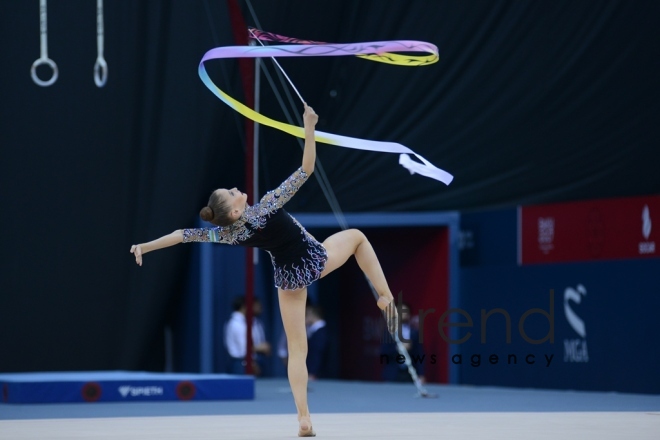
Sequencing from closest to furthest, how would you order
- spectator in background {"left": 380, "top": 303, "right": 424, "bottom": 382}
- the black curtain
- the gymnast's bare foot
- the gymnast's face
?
the gymnast's face → the gymnast's bare foot → the black curtain → spectator in background {"left": 380, "top": 303, "right": 424, "bottom": 382}

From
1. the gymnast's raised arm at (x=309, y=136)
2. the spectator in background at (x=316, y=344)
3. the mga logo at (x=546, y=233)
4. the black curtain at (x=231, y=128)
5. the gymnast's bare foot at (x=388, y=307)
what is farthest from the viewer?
the spectator in background at (x=316, y=344)

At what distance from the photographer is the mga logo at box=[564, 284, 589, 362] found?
41.6 ft

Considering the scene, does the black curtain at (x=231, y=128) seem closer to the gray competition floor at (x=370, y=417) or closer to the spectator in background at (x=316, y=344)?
the spectator in background at (x=316, y=344)

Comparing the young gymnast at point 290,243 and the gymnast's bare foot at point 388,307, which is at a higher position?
the young gymnast at point 290,243

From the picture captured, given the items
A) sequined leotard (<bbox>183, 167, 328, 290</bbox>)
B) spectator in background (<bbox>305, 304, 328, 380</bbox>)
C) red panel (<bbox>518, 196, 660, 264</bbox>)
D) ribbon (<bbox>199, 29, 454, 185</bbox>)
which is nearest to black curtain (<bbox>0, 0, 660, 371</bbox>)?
red panel (<bbox>518, 196, 660, 264</bbox>)

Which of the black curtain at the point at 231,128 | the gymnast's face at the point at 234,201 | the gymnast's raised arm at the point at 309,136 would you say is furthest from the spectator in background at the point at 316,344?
the gymnast's raised arm at the point at 309,136

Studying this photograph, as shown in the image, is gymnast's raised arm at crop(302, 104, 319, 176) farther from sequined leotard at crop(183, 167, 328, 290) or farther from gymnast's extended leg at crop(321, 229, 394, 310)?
gymnast's extended leg at crop(321, 229, 394, 310)

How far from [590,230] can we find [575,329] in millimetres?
1065

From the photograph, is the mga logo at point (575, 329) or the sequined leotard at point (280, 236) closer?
the sequined leotard at point (280, 236)

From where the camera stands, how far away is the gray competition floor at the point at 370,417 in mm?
7047

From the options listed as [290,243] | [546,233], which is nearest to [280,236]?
[290,243]

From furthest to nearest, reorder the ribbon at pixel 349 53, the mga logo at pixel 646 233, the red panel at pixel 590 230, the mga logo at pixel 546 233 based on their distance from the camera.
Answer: the mga logo at pixel 546 233 → the red panel at pixel 590 230 → the mga logo at pixel 646 233 → the ribbon at pixel 349 53

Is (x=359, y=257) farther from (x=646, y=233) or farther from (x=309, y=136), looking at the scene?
(x=646, y=233)

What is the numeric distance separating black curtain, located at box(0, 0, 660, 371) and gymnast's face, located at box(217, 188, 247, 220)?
7372mm
